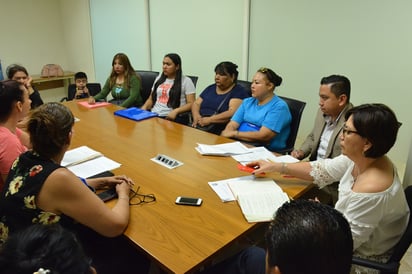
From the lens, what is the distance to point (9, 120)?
1.85m

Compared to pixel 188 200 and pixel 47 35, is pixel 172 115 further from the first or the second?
pixel 47 35

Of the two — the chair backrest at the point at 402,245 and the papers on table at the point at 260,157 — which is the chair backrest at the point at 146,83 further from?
the chair backrest at the point at 402,245

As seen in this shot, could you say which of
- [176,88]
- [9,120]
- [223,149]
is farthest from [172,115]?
[9,120]

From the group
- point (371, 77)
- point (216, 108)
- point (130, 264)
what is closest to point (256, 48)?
point (216, 108)

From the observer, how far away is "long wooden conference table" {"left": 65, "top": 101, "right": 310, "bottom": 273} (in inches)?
48.3

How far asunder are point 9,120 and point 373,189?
75.3 inches

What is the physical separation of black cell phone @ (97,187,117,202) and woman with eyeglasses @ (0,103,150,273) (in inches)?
6.9

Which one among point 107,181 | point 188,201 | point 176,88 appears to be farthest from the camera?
point 176,88

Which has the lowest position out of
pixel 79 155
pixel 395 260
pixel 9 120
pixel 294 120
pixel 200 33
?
pixel 395 260

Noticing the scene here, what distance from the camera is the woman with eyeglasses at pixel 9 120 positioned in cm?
169

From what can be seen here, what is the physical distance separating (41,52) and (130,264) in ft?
18.0

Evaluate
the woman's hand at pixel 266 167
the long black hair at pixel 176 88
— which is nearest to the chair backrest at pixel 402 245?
the woman's hand at pixel 266 167

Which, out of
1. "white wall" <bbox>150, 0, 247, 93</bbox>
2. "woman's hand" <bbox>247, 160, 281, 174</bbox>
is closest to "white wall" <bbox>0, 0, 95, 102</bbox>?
"white wall" <bbox>150, 0, 247, 93</bbox>

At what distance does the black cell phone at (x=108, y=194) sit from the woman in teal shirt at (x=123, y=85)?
2294 mm
